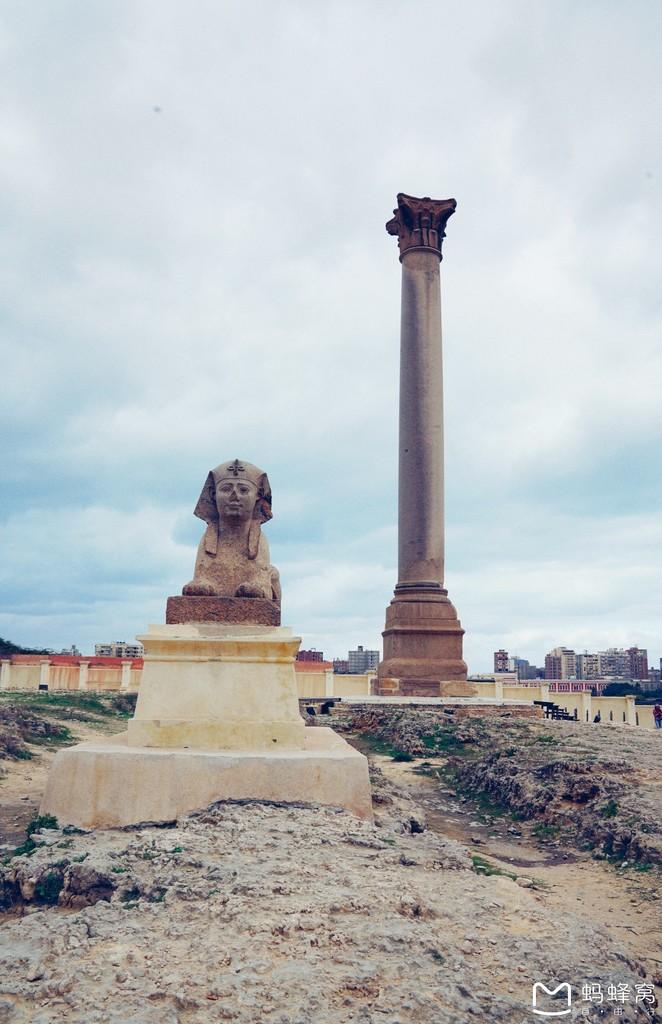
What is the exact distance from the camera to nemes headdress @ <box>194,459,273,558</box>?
6.73 meters

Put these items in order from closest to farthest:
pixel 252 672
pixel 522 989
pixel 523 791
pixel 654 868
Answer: pixel 522 989
pixel 654 868
pixel 252 672
pixel 523 791

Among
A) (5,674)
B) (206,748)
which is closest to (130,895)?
(206,748)

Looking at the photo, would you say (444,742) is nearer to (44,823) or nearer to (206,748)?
(206,748)

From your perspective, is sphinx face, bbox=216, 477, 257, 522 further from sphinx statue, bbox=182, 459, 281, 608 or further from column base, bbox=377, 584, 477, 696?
column base, bbox=377, 584, 477, 696

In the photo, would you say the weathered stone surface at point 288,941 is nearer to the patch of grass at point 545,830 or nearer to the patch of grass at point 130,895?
the patch of grass at point 130,895

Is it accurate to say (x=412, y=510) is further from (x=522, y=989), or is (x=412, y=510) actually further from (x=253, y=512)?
(x=522, y=989)

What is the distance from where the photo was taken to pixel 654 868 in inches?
216

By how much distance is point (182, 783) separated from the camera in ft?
16.3

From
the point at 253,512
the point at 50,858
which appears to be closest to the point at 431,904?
the point at 50,858

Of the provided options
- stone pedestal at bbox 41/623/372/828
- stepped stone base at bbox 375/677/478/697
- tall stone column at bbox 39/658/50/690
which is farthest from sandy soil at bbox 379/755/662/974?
tall stone column at bbox 39/658/50/690

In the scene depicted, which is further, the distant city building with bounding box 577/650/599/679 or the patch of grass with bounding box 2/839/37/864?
the distant city building with bounding box 577/650/599/679

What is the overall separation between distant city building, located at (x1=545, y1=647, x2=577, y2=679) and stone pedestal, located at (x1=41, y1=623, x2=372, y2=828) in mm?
71037

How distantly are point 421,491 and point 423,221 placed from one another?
282 inches

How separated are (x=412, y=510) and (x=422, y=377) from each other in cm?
327
